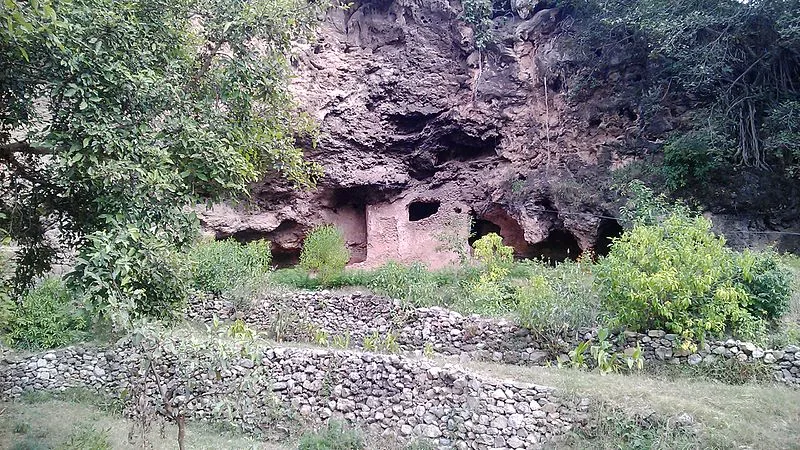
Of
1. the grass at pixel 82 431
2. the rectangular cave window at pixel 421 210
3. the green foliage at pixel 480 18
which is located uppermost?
the green foliage at pixel 480 18

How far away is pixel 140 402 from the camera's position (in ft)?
20.2

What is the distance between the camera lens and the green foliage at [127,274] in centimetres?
492

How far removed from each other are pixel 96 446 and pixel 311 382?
293cm

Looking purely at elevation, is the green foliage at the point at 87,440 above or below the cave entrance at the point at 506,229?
below

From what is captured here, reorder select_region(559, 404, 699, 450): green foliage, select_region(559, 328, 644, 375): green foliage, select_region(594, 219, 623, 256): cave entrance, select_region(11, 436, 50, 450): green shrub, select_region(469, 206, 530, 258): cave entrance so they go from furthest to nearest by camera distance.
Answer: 1. select_region(469, 206, 530, 258): cave entrance
2. select_region(594, 219, 623, 256): cave entrance
3. select_region(559, 328, 644, 375): green foliage
4. select_region(11, 436, 50, 450): green shrub
5. select_region(559, 404, 699, 450): green foliage

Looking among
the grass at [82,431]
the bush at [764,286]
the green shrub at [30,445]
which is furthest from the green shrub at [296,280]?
the bush at [764,286]

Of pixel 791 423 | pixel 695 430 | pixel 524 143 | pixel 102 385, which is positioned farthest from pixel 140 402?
pixel 524 143

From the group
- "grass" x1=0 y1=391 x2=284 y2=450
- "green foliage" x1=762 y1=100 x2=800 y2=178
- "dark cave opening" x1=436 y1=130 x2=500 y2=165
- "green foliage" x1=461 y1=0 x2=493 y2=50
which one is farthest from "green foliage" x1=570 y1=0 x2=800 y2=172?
"grass" x1=0 y1=391 x2=284 y2=450

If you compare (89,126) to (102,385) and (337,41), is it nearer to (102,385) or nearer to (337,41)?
(102,385)

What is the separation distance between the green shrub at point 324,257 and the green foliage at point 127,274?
741 cm

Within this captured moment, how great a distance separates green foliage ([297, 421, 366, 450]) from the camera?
6.92 m

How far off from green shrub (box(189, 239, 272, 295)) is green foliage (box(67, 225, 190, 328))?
6.03 meters

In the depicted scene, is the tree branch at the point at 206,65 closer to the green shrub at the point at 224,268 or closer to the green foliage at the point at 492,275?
the green shrub at the point at 224,268

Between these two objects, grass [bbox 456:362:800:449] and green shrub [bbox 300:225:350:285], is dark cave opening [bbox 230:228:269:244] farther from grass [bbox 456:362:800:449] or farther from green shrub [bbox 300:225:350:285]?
grass [bbox 456:362:800:449]
